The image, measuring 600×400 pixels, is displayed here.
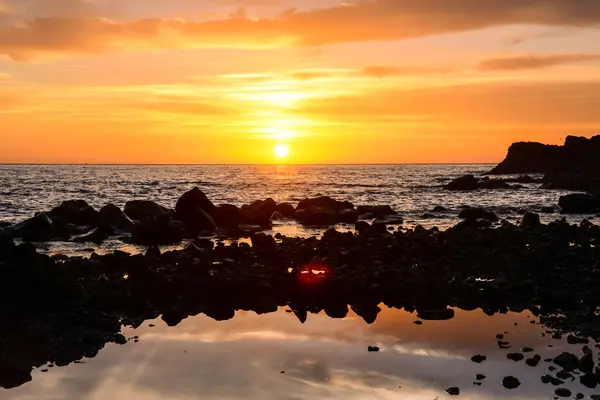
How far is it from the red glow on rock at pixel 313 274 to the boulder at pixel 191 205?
14.7 m

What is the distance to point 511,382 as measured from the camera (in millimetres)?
9570

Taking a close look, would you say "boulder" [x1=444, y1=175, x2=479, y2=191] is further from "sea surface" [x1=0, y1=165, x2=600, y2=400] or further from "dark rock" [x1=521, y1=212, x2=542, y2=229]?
"sea surface" [x1=0, y1=165, x2=600, y2=400]

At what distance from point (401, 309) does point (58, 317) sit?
27.4 ft

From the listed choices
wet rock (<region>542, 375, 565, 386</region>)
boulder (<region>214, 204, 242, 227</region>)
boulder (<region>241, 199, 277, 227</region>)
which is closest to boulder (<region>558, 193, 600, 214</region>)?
boulder (<region>241, 199, 277, 227</region>)

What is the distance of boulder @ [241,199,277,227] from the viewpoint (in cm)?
3609

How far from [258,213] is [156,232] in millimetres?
9165

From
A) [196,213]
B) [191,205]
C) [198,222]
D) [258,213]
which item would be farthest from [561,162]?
[198,222]

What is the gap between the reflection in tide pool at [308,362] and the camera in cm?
940

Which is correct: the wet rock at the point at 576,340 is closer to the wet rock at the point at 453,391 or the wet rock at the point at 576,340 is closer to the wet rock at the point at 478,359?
the wet rock at the point at 478,359

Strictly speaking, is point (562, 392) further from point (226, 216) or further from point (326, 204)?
point (326, 204)

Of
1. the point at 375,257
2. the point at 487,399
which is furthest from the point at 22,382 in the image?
the point at 375,257

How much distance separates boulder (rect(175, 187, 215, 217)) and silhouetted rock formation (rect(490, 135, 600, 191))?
171 ft

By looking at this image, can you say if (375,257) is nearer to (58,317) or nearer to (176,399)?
(58,317)

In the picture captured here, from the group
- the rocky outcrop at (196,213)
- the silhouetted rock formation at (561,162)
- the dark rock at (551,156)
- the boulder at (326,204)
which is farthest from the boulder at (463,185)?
the rocky outcrop at (196,213)
